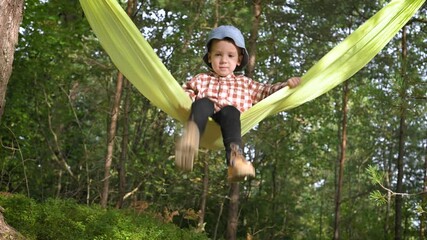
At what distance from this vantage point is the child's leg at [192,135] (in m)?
1.77

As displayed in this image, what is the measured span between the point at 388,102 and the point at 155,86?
6.42ft

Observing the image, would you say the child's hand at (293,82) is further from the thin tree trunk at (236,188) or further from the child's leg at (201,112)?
the thin tree trunk at (236,188)

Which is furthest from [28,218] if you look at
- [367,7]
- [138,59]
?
[367,7]

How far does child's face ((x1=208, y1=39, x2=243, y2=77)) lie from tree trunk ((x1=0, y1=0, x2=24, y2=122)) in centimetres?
89

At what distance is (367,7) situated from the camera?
7.41 m

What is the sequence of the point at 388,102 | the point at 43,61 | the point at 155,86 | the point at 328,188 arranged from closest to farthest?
the point at 155,86 < the point at 388,102 < the point at 43,61 < the point at 328,188

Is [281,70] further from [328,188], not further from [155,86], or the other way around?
[328,188]

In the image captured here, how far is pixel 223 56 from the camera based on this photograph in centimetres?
221

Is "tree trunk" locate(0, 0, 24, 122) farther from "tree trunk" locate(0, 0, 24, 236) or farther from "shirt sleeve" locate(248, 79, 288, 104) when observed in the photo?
"shirt sleeve" locate(248, 79, 288, 104)

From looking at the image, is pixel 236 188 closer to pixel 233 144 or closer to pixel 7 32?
pixel 7 32

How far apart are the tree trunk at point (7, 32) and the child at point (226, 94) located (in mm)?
834

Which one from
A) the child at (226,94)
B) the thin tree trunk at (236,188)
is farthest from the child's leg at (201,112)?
the thin tree trunk at (236,188)

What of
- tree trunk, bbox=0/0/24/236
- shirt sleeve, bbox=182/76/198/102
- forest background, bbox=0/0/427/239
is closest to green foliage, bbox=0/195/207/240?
forest background, bbox=0/0/427/239

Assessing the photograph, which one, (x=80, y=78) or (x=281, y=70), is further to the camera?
(x=281, y=70)
